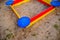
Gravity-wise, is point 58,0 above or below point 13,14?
above

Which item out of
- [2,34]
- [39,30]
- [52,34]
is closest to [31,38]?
[39,30]

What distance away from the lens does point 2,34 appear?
51.7 inches

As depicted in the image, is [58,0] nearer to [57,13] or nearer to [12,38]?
[57,13]

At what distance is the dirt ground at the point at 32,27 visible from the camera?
1.24 m

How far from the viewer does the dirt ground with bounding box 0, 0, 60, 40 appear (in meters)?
1.24

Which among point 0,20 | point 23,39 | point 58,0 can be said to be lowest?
point 23,39

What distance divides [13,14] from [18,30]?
357 mm

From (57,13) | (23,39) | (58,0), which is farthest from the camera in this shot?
(58,0)

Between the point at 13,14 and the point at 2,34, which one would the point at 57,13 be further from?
the point at 2,34

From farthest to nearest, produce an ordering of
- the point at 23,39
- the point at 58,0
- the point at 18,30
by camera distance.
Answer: the point at 58,0 → the point at 18,30 → the point at 23,39

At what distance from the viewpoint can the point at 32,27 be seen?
52.6 inches

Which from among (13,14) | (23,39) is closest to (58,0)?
(13,14)

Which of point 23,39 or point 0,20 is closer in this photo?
point 23,39

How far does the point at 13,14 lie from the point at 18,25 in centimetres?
29
